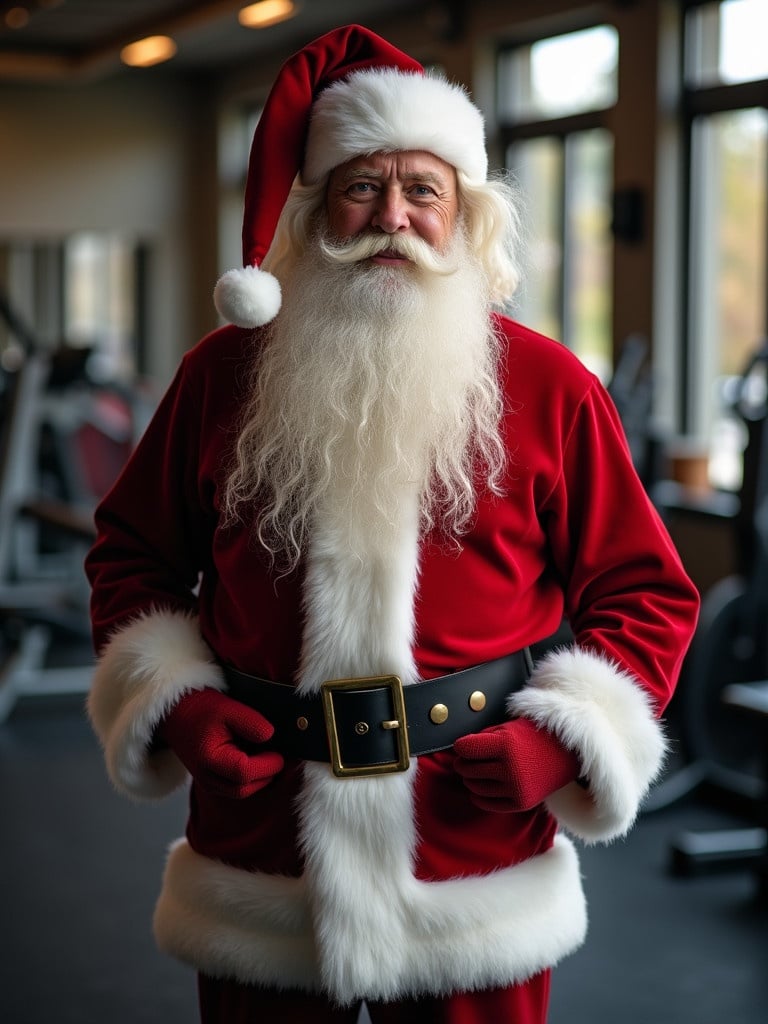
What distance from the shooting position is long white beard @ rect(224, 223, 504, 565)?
4.71 feet

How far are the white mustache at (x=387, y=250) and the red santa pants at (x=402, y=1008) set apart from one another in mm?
833

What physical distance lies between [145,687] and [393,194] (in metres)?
0.65

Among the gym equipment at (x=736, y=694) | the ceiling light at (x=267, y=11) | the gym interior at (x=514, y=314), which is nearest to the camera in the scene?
the gym interior at (x=514, y=314)

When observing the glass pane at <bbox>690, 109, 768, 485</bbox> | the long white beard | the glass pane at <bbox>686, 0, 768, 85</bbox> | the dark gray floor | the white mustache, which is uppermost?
the glass pane at <bbox>686, 0, 768, 85</bbox>

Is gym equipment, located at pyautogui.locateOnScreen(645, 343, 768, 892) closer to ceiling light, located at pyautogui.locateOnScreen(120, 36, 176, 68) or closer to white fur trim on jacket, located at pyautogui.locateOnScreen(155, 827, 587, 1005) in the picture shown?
white fur trim on jacket, located at pyautogui.locateOnScreen(155, 827, 587, 1005)

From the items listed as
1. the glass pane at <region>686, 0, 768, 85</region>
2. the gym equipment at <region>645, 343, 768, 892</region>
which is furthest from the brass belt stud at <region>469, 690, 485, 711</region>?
the glass pane at <region>686, 0, 768, 85</region>

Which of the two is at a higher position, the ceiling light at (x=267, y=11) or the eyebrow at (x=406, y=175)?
the ceiling light at (x=267, y=11)

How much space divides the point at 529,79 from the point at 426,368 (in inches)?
236

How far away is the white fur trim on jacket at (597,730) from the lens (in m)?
1.40

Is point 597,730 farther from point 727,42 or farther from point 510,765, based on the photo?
point 727,42

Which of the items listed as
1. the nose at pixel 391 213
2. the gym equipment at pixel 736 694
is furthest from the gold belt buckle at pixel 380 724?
the gym equipment at pixel 736 694

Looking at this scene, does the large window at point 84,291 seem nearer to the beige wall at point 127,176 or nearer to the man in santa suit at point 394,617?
the beige wall at point 127,176

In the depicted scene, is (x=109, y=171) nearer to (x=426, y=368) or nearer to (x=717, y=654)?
(x=717, y=654)

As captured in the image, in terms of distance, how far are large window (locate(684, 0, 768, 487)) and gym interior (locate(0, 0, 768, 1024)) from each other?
1cm
